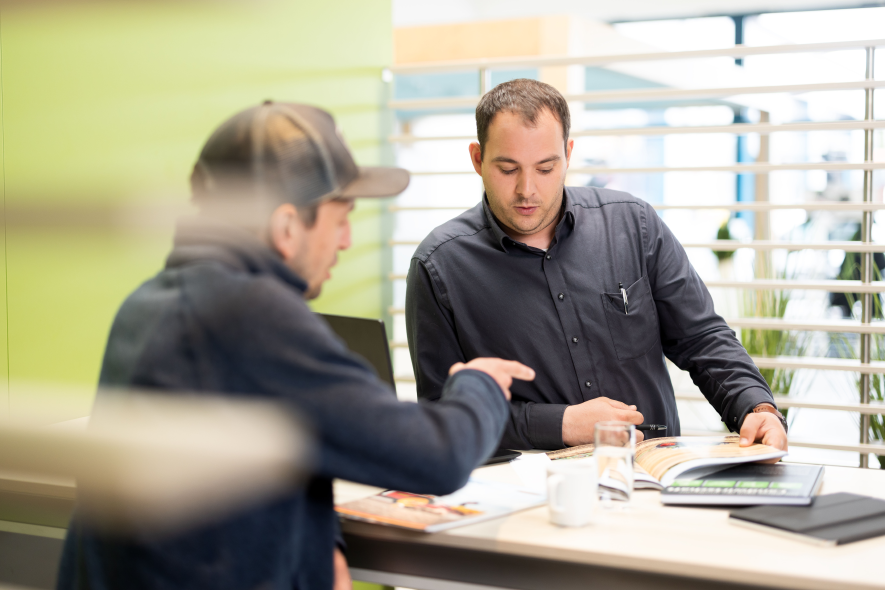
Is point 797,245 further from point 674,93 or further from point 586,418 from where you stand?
point 586,418

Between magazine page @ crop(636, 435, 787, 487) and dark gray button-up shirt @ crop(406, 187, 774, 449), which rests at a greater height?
dark gray button-up shirt @ crop(406, 187, 774, 449)

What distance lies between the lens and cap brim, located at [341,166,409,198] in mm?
A: 1048

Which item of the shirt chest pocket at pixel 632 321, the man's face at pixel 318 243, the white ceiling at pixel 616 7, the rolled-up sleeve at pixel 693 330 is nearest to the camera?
the man's face at pixel 318 243

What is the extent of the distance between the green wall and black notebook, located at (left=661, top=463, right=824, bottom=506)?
3.07ft

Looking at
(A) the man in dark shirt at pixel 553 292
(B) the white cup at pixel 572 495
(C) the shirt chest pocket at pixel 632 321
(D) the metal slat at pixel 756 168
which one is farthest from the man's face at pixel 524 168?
(D) the metal slat at pixel 756 168

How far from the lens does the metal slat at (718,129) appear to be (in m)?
3.12

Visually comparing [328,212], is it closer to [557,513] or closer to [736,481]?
[557,513]

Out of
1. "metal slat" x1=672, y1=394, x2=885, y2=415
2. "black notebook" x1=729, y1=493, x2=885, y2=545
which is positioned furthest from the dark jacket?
"metal slat" x1=672, y1=394, x2=885, y2=415

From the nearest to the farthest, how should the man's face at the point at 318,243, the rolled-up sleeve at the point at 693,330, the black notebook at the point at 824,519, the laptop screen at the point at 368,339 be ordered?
the man's face at the point at 318,243
the black notebook at the point at 824,519
the laptop screen at the point at 368,339
the rolled-up sleeve at the point at 693,330

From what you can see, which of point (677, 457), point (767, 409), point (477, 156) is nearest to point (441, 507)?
point (677, 457)

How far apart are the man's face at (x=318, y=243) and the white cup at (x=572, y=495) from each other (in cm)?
47

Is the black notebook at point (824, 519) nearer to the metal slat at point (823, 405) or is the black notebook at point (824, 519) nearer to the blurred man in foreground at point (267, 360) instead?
the blurred man in foreground at point (267, 360)

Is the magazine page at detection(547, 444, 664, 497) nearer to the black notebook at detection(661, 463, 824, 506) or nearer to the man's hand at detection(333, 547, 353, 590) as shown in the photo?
the black notebook at detection(661, 463, 824, 506)

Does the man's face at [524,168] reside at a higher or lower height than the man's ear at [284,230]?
higher
